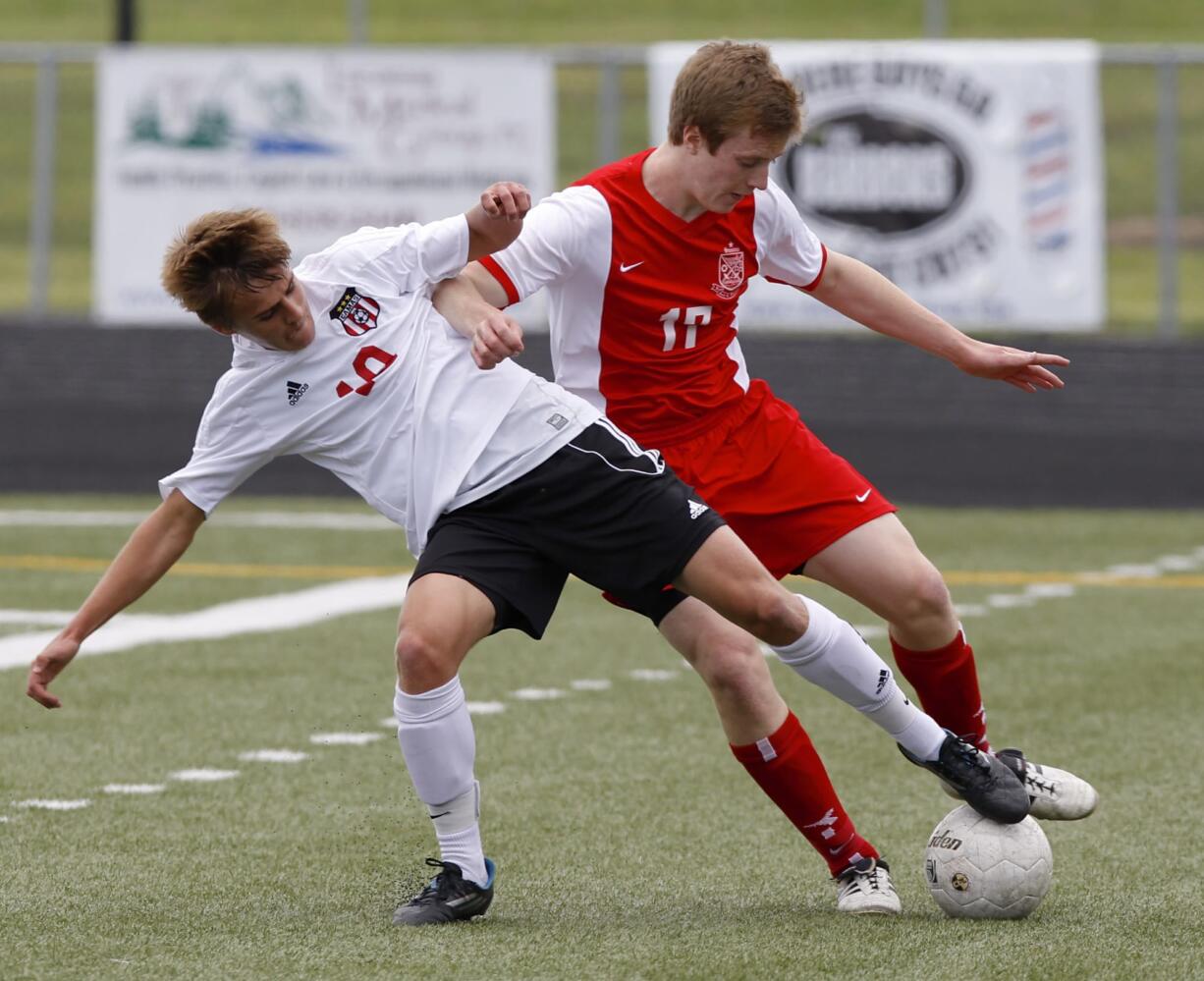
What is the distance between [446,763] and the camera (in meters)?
Answer: 4.30

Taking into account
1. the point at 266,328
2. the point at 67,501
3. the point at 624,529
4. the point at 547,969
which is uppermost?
the point at 266,328

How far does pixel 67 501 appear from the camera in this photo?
13.0 meters

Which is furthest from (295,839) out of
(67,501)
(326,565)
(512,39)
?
(512,39)

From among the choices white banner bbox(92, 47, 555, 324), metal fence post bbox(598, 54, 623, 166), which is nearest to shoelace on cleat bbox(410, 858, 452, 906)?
white banner bbox(92, 47, 555, 324)

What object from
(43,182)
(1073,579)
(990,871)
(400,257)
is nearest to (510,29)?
(43,182)

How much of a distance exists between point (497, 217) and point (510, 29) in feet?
81.6

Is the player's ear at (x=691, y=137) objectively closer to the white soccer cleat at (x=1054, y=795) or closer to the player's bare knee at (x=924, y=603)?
the player's bare knee at (x=924, y=603)

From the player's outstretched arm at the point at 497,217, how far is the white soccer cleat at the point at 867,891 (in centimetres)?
151

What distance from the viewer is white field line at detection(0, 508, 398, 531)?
11898 millimetres

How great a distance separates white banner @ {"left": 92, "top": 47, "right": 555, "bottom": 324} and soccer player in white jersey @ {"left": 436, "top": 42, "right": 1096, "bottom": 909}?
27.6 feet

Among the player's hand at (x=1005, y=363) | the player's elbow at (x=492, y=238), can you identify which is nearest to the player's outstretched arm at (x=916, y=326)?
A: the player's hand at (x=1005, y=363)

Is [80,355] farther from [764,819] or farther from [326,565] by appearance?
[764,819]

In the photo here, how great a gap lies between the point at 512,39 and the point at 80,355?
612 inches

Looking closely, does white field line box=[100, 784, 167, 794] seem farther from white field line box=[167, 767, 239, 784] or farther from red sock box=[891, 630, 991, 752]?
red sock box=[891, 630, 991, 752]
